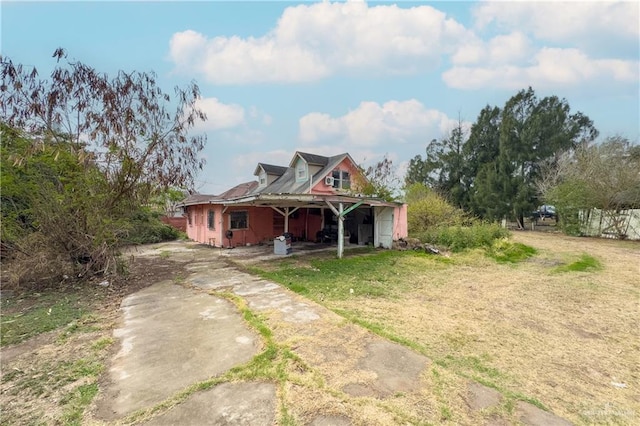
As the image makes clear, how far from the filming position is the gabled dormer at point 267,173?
19266mm

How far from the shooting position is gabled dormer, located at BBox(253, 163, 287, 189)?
19266 millimetres

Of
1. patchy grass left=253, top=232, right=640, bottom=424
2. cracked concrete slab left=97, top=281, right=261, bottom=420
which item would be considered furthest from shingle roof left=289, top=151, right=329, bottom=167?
cracked concrete slab left=97, top=281, right=261, bottom=420

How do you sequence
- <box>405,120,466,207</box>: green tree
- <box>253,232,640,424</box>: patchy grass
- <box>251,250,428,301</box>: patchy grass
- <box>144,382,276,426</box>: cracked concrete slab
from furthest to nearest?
<box>405,120,466,207</box>: green tree, <box>251,250,428,301</box>: patchy grass, <box>253,232,640,424</box>: patchy grass, <box>144,382,276,426</box>: cracked concrete slab

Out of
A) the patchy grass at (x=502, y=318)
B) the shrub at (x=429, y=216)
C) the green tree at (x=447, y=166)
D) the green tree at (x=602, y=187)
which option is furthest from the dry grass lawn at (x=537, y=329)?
the green tree at (x=447, y=166)

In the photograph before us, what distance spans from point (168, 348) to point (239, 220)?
10.7 metres

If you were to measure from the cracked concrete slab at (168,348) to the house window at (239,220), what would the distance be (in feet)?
26.7

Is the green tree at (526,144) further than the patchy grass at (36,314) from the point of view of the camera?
Yes

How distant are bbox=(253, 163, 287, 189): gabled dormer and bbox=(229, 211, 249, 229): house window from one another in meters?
5.45

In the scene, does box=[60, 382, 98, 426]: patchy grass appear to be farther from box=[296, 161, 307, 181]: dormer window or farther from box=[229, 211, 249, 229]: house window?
box=[296, 161, 307, 181]: dormer window

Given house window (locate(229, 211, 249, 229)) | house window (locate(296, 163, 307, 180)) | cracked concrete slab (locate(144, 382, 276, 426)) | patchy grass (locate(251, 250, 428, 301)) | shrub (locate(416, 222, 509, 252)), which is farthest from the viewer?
house window (locate(296, 163, 307, 180))

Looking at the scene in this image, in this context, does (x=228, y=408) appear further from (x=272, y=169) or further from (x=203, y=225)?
(x=272, y=169)

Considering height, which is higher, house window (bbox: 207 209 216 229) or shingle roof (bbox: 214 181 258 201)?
shingle roof (bbox: 214 181 258 201)

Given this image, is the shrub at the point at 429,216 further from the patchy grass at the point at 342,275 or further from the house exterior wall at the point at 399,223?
the patchy grass at the point at 342,275

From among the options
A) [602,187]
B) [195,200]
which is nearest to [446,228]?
[602,187]
